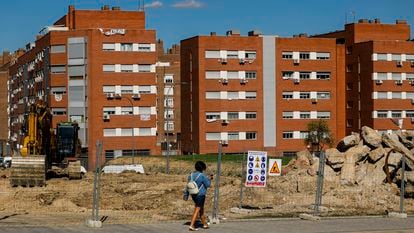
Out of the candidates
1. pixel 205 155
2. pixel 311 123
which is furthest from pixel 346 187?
pixel 311 123

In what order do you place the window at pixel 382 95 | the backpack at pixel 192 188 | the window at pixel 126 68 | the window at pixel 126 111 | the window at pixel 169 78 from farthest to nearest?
the window at pixel 169 78, the window at pixel 382 95, the window at pixel 126 111, the window at pixel 126 68, the backpack at pixel 192 188

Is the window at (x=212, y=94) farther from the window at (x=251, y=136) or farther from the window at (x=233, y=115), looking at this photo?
the window at (x=251, y=136)

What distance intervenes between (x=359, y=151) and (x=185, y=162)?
3665 centimetres

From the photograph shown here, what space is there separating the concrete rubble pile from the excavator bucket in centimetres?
1200

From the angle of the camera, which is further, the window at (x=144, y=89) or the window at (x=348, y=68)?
the window at (x=348, y=68)

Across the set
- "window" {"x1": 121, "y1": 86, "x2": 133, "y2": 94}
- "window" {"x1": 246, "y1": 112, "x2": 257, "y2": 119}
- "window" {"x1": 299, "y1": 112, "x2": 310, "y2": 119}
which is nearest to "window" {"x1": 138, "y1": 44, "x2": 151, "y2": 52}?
"window" {"x1": 121, "y1": 86, "x2": 133, "y2": 94}

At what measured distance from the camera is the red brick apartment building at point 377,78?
95125 millimetres

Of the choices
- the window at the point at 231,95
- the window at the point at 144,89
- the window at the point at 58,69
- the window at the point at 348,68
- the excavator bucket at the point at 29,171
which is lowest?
the excavator bucket at the point at 29,171

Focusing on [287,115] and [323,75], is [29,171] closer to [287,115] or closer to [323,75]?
[287,115]

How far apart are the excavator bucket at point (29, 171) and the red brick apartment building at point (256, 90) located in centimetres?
5260

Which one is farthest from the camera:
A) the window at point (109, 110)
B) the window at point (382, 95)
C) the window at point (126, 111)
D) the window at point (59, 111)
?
the window at point (382, 95)

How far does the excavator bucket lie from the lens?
3722cm

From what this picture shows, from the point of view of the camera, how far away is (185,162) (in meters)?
72.2

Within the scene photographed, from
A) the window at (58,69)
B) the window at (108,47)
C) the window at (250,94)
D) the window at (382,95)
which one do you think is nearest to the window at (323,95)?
the window at (382,95)
